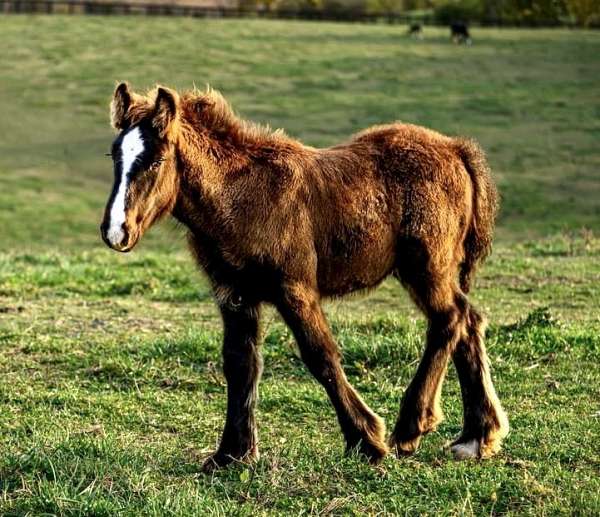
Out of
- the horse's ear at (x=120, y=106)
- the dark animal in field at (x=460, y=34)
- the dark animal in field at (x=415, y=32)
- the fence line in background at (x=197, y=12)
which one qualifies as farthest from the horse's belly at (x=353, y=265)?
the fence line in background at (x=197, y=12)

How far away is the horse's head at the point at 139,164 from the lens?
5.76 metres

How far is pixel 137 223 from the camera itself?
5.87m

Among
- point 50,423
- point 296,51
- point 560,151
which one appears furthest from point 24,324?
point 296,51

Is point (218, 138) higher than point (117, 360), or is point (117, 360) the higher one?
point (218, 138)

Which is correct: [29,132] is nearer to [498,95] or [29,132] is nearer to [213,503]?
[498,95]

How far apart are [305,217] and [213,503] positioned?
5.61 feet

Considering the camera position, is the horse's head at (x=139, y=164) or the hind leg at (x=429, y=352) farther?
the hind leg at (x=429, y=352)

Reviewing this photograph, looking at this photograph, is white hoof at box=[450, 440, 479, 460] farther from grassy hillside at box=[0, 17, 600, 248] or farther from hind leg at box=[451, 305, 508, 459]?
grassy hillside at box=[0, 17, 600, 248]

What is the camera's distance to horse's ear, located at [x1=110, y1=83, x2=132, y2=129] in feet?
19.9

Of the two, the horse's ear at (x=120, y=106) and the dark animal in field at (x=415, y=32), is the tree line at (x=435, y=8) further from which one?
the horse's ear at (x=120, y=106)

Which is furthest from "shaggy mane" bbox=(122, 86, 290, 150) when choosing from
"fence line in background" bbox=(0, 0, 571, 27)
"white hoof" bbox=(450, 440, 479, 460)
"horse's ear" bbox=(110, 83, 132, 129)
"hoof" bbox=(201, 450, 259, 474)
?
"fence line in background" bbox=(0, 0, 571, 27)

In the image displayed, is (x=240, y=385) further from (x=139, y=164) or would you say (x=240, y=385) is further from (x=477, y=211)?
(x=477, y=211)

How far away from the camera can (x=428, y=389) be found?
6680 millimetres

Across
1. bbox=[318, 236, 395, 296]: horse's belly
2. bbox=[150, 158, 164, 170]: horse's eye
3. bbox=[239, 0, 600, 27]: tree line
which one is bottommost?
bbox=[318, 236, 395, 296]: horse's belly
